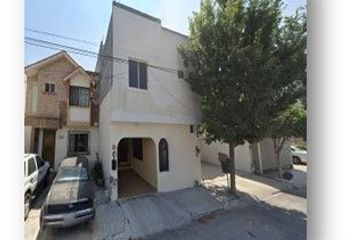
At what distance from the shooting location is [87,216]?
286 inches

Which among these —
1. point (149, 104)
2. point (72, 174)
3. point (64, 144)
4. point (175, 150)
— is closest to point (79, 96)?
point (64, 144)

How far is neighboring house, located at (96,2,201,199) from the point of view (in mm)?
9992

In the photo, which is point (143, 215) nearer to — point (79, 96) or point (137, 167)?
point (137, 167)

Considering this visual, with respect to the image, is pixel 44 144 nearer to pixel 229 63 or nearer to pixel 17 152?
pixel 229 63

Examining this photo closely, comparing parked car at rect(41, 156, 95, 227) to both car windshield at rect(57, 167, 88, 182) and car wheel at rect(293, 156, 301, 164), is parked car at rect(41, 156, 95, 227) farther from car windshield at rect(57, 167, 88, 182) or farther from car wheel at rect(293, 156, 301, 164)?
car wheel at rect(293, 156, 301, 164)

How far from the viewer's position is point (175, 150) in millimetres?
11828

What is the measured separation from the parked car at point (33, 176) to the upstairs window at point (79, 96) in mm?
5626

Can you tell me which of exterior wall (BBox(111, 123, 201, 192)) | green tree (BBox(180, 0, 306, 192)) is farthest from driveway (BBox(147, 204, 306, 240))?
exterior wall (BBox(111, 123, 201, 192))

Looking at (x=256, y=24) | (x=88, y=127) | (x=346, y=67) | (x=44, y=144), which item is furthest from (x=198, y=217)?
(x=44, y=144)

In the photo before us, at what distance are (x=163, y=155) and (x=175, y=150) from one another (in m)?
0.67

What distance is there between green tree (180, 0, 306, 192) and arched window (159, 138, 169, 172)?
216 centimetres

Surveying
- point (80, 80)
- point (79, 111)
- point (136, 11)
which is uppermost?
point (136, 11)

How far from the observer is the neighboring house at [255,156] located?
1597 cm

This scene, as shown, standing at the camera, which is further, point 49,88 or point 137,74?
point 49,88
